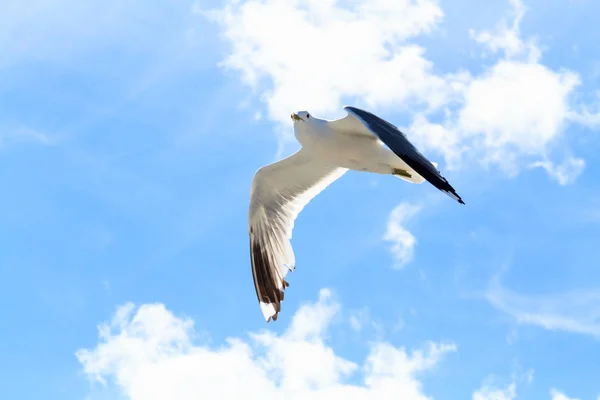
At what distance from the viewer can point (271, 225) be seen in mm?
12266

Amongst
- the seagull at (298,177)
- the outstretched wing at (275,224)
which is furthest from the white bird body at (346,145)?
the outstretched wing at (275,224)

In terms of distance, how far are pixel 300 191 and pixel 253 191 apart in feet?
2.53

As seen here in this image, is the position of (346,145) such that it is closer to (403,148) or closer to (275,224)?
(403,148)

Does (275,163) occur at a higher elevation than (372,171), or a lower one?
higher

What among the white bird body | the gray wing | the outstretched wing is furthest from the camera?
the outstretched wing

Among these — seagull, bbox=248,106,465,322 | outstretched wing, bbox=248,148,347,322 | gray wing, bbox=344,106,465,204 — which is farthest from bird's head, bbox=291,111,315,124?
outstretched wing, bbox=248,148,347,322

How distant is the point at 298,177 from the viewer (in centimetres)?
1203

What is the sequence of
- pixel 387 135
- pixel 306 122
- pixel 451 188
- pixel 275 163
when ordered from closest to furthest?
pixel 451 188
pixel 387 135
pixel 306 122
pixel 275 163

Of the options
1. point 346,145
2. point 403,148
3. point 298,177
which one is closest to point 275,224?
point 298,177

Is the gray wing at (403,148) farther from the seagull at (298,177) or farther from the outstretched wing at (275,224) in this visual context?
the outstretched wing at (275,224)

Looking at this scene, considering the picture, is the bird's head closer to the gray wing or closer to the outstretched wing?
the gray wing

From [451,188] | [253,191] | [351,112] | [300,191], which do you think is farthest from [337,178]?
[451,188]

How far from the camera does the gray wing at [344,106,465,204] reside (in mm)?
8734

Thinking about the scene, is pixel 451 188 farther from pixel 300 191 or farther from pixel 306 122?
pixel 300 191
